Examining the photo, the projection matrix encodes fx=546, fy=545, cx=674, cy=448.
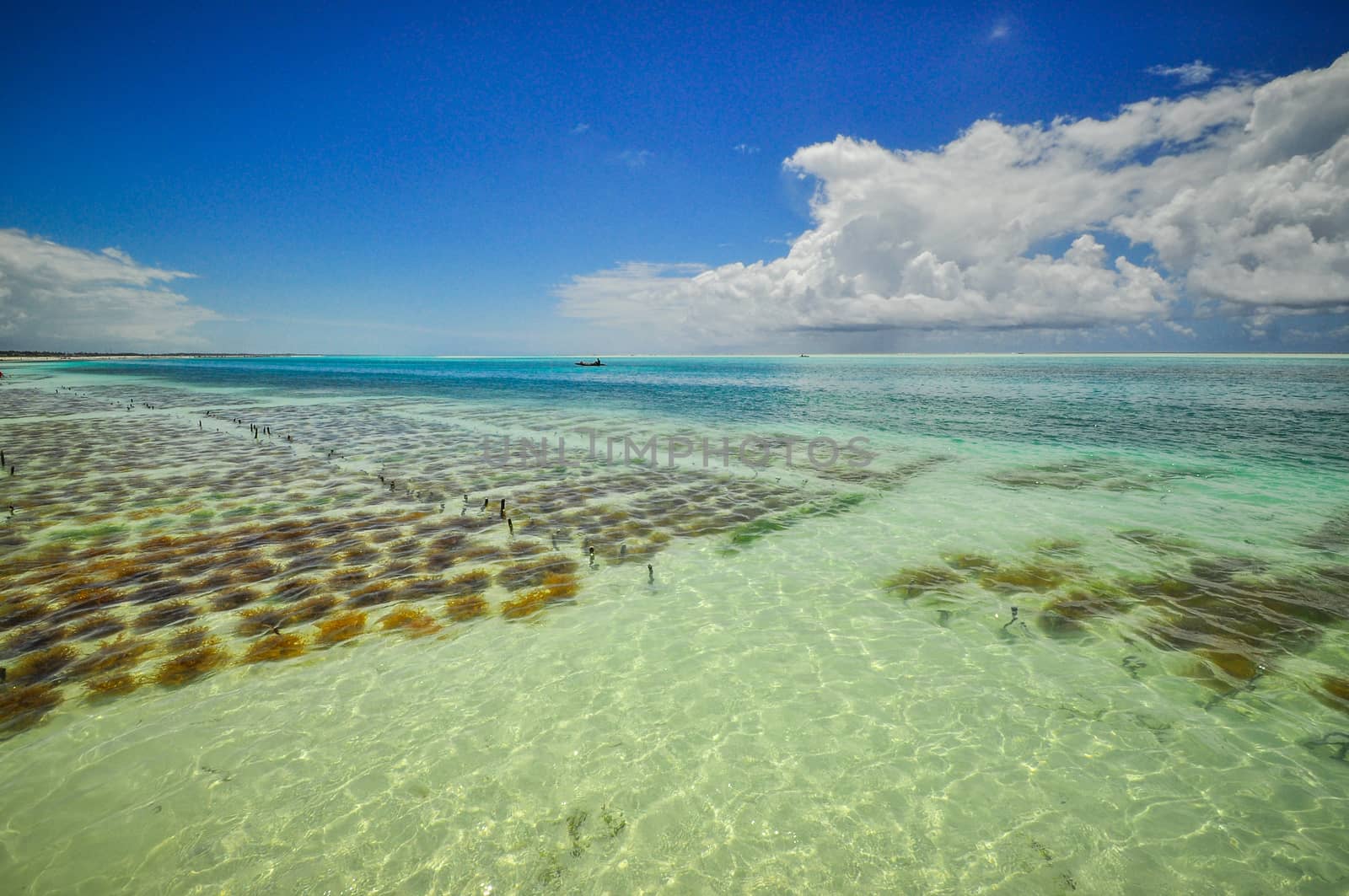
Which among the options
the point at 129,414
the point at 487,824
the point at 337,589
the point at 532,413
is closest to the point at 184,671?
the point at 337,589

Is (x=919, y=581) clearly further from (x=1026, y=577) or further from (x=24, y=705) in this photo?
(x=24, y=705)

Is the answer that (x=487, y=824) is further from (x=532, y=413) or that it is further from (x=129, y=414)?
(x=129, y=414)

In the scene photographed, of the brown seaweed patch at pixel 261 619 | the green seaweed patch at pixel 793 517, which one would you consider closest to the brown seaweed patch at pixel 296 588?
the brown seaweed patch at pixel 261 619

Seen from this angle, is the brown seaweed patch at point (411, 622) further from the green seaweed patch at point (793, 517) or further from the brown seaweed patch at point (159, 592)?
the green seaweed patch at point (793, 517)

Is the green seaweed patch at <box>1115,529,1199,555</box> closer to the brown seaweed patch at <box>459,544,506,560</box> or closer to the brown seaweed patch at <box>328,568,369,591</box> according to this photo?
the brown seaweed patch at <box>459,544,506,560</box>

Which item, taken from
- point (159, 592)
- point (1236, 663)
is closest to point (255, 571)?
point (159, 592)

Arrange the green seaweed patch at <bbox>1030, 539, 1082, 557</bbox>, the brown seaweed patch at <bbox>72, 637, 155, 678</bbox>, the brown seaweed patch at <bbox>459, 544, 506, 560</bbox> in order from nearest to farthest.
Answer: the brown seaweed patch at <bbox>72, 637, 155, 678</bbox> < the brown seaweed patch at <bbox>459, 544, 506, 560</bbox> < the green seaweed patch at <bbox>1030, 539, 1082, 557</bbox>

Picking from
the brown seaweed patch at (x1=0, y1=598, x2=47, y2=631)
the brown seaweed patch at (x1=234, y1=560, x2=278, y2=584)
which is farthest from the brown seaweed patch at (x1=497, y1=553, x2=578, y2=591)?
the brown seaweed patch at (x1=0, y1=598, x2=47, y2=631)

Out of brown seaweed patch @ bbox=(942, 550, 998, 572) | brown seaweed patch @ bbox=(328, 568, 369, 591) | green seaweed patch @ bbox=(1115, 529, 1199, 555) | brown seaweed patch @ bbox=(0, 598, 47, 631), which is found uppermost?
brown seaweed patch @ bbox=(0, 598, 47, 631)
